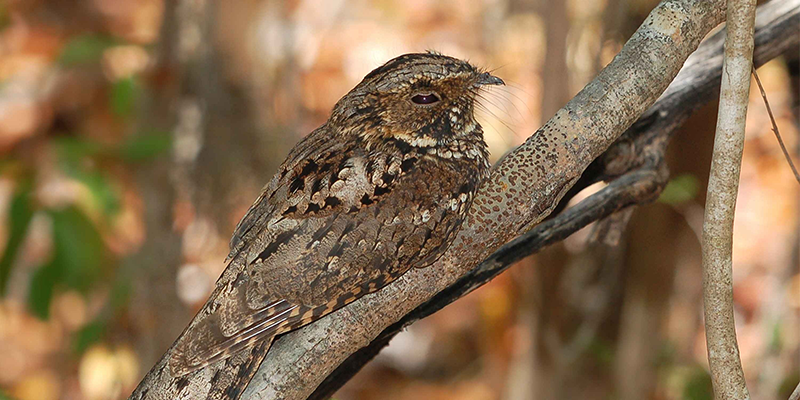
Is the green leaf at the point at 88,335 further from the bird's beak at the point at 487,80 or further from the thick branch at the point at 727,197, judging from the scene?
the thick branch at the point at 727,197

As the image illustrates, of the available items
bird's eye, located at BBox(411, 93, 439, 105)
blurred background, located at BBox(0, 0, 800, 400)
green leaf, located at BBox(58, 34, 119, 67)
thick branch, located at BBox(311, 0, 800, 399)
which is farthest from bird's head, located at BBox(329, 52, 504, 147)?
green leaf, located at BBox(58, 34, 119, 67)

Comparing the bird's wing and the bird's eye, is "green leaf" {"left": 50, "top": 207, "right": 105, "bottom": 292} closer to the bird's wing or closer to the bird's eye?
the bird's wing

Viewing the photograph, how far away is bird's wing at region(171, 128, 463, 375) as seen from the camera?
6.30ft

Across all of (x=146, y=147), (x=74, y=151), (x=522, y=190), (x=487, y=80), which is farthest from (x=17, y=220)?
(x=522, y=190)

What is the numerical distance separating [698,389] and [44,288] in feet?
11.3

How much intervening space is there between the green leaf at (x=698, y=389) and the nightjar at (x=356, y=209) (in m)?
2.04

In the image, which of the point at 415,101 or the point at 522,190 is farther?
the point at 415,101

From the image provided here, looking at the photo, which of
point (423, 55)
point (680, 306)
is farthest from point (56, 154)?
point (680, 306)

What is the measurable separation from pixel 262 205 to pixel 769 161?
5.48 m

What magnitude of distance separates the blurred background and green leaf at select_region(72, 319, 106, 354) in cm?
1

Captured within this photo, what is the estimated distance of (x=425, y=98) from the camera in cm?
219

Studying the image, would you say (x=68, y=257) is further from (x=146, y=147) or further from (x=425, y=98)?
(x=425, y=98)

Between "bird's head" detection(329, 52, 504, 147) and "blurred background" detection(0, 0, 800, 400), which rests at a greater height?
"blurred background" detection(0, 0, 800, 400)

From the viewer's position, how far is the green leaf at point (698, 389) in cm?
360
